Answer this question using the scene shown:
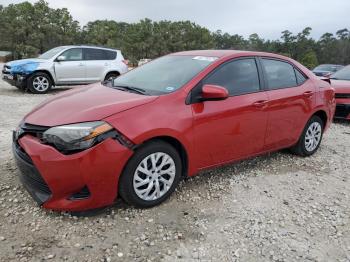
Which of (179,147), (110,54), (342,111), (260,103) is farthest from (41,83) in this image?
(179,147)

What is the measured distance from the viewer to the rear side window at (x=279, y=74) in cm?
484

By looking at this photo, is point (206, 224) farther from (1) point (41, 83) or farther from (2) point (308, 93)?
(1) point (41, 83)

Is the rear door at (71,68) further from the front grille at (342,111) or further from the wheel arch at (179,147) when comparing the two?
the wheel arch at (179,147)

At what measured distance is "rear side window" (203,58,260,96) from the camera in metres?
4.23

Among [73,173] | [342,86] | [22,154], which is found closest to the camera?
[73,173]

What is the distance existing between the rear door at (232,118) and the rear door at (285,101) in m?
0.18

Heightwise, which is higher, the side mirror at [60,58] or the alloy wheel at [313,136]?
the side mirror at [60,58]

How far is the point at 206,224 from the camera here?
3537mm

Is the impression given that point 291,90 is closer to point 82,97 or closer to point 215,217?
point 215,217

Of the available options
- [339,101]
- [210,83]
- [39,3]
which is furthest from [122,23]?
[210,83]

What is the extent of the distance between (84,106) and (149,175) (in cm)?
90

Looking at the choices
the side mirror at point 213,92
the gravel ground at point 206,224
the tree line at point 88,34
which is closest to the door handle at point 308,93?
the gravel ground at point 206,224

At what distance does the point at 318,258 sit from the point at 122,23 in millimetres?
56752

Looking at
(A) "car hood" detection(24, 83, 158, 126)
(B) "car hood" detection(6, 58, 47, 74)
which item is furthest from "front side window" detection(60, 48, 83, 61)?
(A) "car hood" detection(24, 83, 158, 126)
